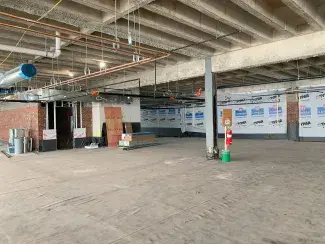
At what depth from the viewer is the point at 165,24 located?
13.8 feet

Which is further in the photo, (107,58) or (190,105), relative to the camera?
(190,105)

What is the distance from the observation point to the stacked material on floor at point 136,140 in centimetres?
914

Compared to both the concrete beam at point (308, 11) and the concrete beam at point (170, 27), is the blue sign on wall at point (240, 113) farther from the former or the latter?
the concrete beam at point (308, 11)

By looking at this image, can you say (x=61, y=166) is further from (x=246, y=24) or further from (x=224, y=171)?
(x=246, y=24)

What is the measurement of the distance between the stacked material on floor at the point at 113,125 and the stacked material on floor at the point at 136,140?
0.96 m

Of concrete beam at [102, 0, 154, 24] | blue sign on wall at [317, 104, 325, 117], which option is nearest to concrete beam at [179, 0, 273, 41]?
concrete beam at [102, 0, 154, 24]

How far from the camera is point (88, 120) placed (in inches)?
415

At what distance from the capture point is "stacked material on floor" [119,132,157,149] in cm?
914

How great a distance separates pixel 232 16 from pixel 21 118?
9.64 meters

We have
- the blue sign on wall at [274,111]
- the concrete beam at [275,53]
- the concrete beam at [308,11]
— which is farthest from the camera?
the blue sign on wall at [274,111]

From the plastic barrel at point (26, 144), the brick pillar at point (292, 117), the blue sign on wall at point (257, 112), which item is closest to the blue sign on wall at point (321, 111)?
the brick pillar at point (292, 117)

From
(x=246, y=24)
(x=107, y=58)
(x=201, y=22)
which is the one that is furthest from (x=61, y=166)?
(x=246, y=24)

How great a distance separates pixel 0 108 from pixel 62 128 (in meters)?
5.00

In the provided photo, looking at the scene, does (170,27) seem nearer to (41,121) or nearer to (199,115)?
(41,121)
